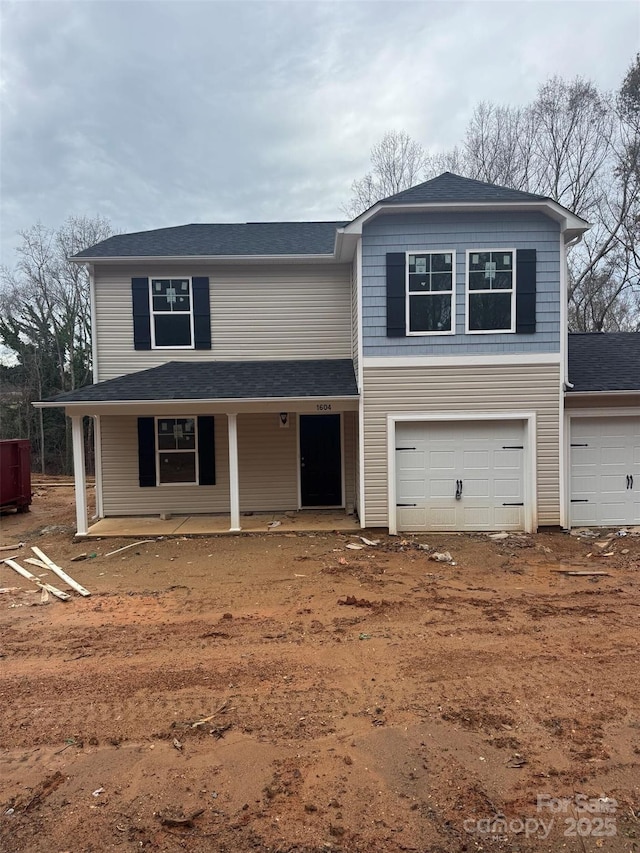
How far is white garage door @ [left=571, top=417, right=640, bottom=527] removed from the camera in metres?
8.95

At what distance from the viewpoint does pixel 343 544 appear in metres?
8.13

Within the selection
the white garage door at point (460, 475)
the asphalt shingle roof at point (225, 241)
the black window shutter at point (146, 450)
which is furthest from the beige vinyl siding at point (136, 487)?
the white garage door at point (460, 475)

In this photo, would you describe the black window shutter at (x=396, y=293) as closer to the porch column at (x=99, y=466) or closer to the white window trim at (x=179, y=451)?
the white window trim at (x=179, y=451)

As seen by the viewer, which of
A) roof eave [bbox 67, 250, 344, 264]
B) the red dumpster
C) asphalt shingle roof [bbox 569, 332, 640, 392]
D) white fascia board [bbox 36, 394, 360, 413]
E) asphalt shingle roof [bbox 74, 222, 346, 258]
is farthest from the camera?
the red dumpster

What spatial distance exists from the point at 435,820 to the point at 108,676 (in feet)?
9.37

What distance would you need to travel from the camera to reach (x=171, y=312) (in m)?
10.4

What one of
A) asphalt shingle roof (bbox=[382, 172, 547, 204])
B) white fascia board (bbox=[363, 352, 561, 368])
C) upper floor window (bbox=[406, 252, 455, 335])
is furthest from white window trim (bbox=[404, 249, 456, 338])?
asphalt shingle roof (bbox=[382, 172, 547, 204])

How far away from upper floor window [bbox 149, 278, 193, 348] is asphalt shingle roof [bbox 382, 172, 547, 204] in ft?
15.3

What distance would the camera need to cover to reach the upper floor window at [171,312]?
10273mm

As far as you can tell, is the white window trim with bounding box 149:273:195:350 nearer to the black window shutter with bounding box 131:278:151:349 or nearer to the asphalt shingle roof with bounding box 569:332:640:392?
the black window shutter with bounding box 131:278:151:349

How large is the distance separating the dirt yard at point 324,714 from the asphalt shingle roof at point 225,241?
6942 millimetres

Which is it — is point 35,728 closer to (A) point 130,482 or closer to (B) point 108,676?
(B) point 108,676

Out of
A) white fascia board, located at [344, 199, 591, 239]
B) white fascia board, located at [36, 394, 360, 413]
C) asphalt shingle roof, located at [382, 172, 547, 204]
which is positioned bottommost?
white fascia board, located at [36, 394, 360, 413]

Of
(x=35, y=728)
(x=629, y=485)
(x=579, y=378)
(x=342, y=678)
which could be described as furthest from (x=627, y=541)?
(x=35, y=728)
